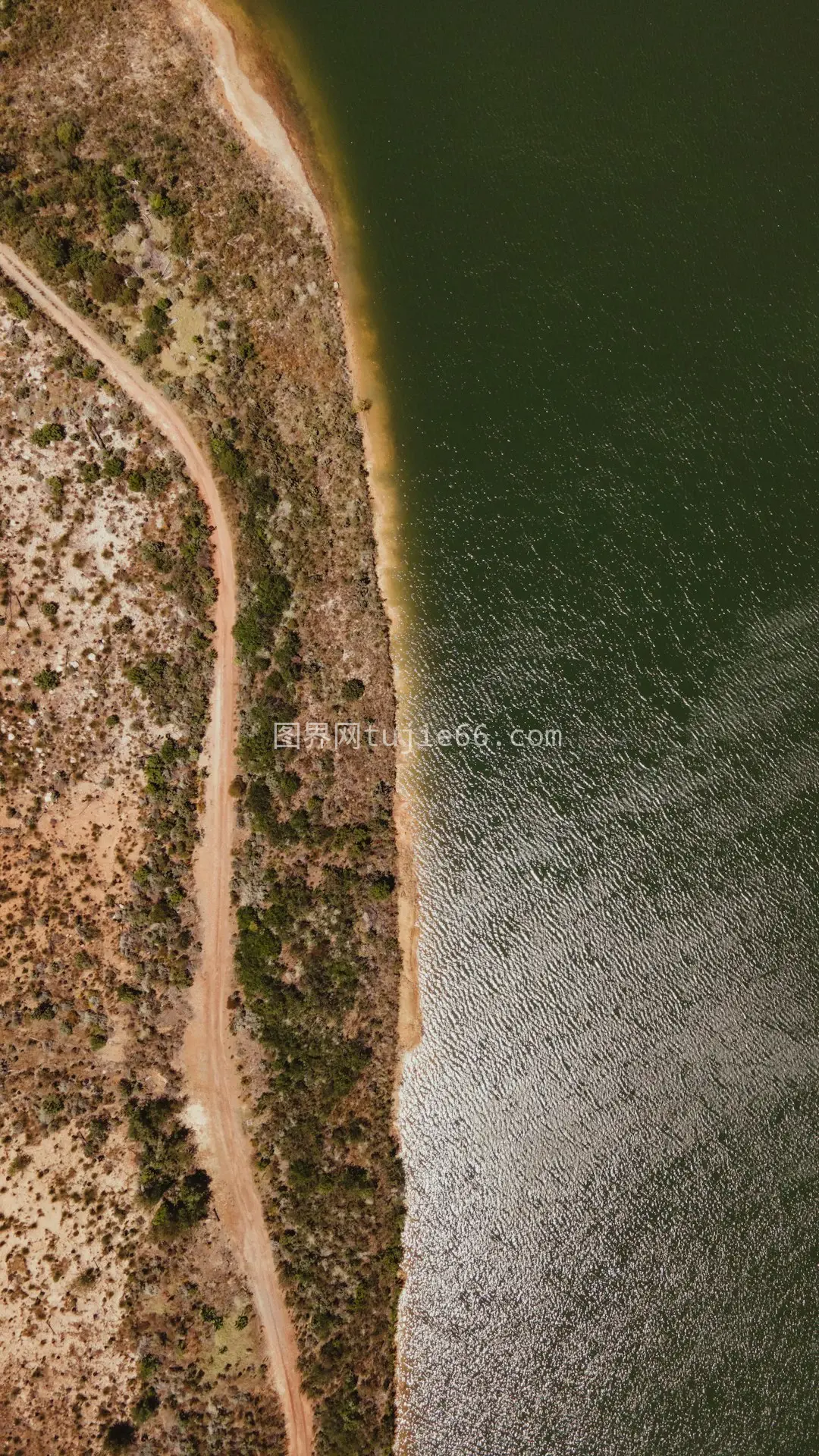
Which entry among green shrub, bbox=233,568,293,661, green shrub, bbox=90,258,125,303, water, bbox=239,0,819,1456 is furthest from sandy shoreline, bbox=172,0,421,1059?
green shrub, bbox=90,258,125,303

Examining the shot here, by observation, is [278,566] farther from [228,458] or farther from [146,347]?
[146,347]

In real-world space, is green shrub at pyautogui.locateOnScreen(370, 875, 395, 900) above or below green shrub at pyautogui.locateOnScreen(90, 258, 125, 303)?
below

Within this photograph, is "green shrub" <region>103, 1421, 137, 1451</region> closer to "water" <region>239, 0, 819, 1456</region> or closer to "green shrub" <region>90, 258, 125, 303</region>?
"water" <region>239, 0, 819, 1456</region>

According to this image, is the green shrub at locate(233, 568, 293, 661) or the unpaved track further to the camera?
the green shrub at locate(233, 568, 293, 661)

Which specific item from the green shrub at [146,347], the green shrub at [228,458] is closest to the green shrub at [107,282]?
the green shrub at [146,347]

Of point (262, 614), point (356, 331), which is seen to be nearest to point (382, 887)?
point (262, 614)

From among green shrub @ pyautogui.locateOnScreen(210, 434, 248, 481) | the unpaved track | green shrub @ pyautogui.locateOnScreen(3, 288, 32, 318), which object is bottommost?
the unpaved track

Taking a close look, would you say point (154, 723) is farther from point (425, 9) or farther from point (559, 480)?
point (425, 9)
